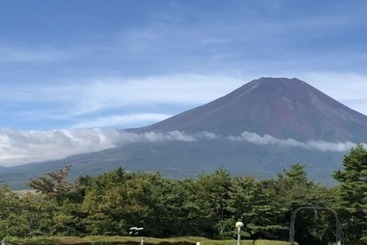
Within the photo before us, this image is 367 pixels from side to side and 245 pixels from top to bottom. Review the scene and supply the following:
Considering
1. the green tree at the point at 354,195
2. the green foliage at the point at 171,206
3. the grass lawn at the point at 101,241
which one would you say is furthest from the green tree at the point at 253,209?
the grass lawn at the point at 101,241

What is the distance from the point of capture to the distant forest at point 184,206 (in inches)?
1217

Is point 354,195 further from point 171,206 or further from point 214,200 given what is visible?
point 171,206

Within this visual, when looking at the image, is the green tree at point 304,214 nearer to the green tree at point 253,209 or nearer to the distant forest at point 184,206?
the distant forest at point 184,206

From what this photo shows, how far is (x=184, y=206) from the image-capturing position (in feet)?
115

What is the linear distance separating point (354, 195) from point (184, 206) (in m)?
11.8

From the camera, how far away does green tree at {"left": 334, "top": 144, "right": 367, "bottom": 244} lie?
1487 inches

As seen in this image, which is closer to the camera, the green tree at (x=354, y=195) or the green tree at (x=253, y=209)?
the green tree at (x=253, y=209)

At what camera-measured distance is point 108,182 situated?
33.9 metres

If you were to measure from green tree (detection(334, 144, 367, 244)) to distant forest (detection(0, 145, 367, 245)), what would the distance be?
65 millimetres

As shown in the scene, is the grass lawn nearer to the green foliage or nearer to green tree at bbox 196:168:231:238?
the green foliage

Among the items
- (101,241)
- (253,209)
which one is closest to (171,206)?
(253,209)

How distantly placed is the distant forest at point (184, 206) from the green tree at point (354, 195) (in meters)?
0.07

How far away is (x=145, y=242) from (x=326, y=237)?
16581 mm

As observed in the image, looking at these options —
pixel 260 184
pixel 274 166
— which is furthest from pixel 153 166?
pixel 260 184
